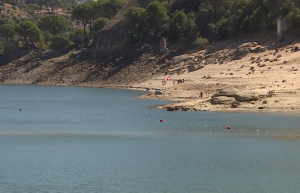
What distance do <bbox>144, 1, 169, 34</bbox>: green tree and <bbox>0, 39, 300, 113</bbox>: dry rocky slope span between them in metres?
4.87

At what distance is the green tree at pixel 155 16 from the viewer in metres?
96.1

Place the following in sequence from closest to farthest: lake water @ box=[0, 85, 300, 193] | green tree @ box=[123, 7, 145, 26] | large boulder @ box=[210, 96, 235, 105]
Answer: lake water @ box=[0, 85, 300, 193] → large boulder @ box=[210, 96, 235, 105] → green tree @ box=[123, 7, 145, 26]

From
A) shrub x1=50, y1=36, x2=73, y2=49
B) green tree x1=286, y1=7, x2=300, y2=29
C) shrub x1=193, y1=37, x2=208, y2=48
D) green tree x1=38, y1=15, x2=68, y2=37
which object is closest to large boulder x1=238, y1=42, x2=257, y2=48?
green tree x1=286, y1=7, x2=300, y2=29

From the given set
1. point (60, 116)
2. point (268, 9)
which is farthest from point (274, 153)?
point (268, 9)

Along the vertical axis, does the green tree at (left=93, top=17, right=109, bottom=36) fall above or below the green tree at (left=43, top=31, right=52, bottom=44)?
above

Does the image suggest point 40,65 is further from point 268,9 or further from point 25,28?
point 268,9

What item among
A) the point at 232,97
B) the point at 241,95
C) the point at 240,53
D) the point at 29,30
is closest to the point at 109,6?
the point at 29,30

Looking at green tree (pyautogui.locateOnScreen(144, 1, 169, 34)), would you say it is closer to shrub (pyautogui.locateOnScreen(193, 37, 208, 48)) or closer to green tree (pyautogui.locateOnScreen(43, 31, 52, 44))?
shrub (pyautogui.locateOnScreen(193, 37, 208, 48))

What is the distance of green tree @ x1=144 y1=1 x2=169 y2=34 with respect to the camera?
9612 centimetres

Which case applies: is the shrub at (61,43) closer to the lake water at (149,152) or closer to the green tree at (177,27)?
the green tree at (177,27)

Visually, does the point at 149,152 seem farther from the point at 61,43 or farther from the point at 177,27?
the point at 61,43

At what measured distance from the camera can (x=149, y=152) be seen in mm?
32438

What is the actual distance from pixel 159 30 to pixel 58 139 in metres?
63.0

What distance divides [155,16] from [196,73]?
85.7 feet
